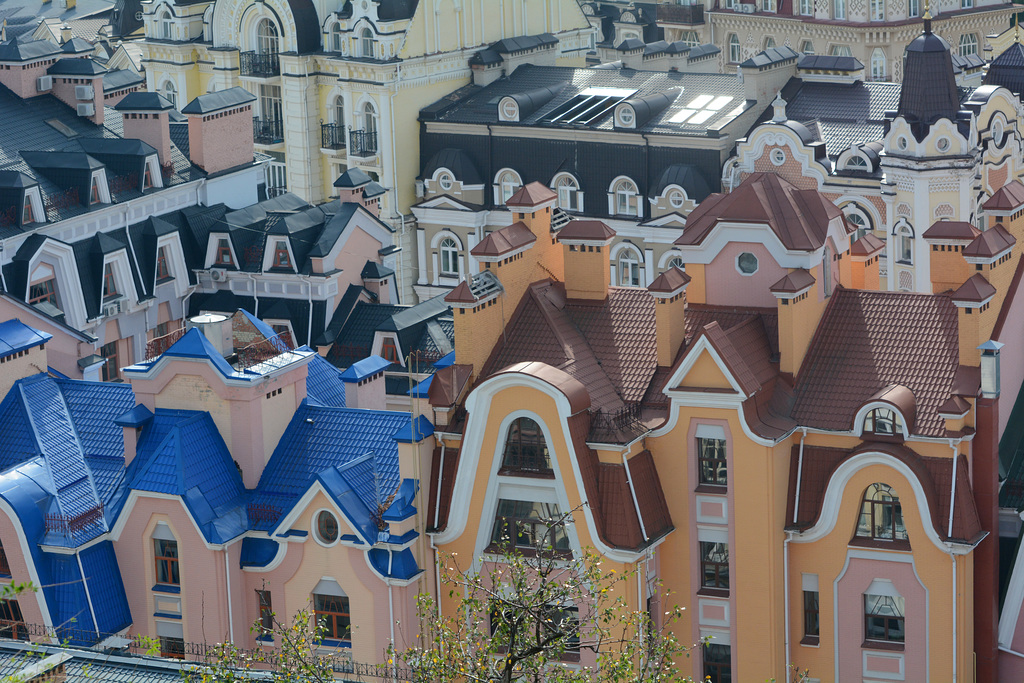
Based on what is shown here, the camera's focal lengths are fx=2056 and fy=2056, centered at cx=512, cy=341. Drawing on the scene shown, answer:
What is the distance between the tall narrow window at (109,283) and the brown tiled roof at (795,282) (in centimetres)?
3161

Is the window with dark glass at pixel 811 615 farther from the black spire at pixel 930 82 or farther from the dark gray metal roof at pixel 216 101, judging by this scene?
the black spire at pixel 930 82

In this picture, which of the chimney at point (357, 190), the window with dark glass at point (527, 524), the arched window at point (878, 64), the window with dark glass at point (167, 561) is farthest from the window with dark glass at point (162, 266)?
the arched window at point (878, 64)

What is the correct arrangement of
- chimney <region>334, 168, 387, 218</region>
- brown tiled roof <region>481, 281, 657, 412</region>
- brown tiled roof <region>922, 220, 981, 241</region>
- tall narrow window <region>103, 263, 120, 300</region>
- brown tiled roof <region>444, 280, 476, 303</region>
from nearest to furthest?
1. brown tiled roof <region>444, 280, 476, 303</region>
2. brown tiled roof <region>922, 220, 981, 241</region>
3. brown tiled roof <region>481, 281, 657, 412</region>
4. tall narrow window <region>103, 263, 120, 300</region>
5. chimney <region>334, 168, 387, 218</region>

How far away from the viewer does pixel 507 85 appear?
114500 mm

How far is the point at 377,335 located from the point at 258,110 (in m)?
39.2

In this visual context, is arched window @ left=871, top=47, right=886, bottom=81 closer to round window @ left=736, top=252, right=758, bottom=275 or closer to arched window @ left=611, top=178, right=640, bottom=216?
arched window @ left=611, top=178, right=640, bottom=216

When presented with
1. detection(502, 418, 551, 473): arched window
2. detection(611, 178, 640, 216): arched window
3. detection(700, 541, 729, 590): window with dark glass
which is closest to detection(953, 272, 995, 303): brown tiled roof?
detection(700, 541, 729, 590): window with dark glass

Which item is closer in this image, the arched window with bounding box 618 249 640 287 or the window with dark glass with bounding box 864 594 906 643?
the window with dark glass with bounding box 864 594 906 643

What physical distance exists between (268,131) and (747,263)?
6035 cm

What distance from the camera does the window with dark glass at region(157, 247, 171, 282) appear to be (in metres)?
84.4

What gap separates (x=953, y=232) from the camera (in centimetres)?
6153

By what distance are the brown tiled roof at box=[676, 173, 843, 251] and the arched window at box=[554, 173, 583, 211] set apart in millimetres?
43453

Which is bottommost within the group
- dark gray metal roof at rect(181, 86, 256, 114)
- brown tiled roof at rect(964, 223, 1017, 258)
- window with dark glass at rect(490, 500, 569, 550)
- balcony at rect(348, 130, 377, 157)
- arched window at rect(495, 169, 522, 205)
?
window with dark glass at rect(490, 500, 569, 550)

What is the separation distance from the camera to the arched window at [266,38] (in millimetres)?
116688
